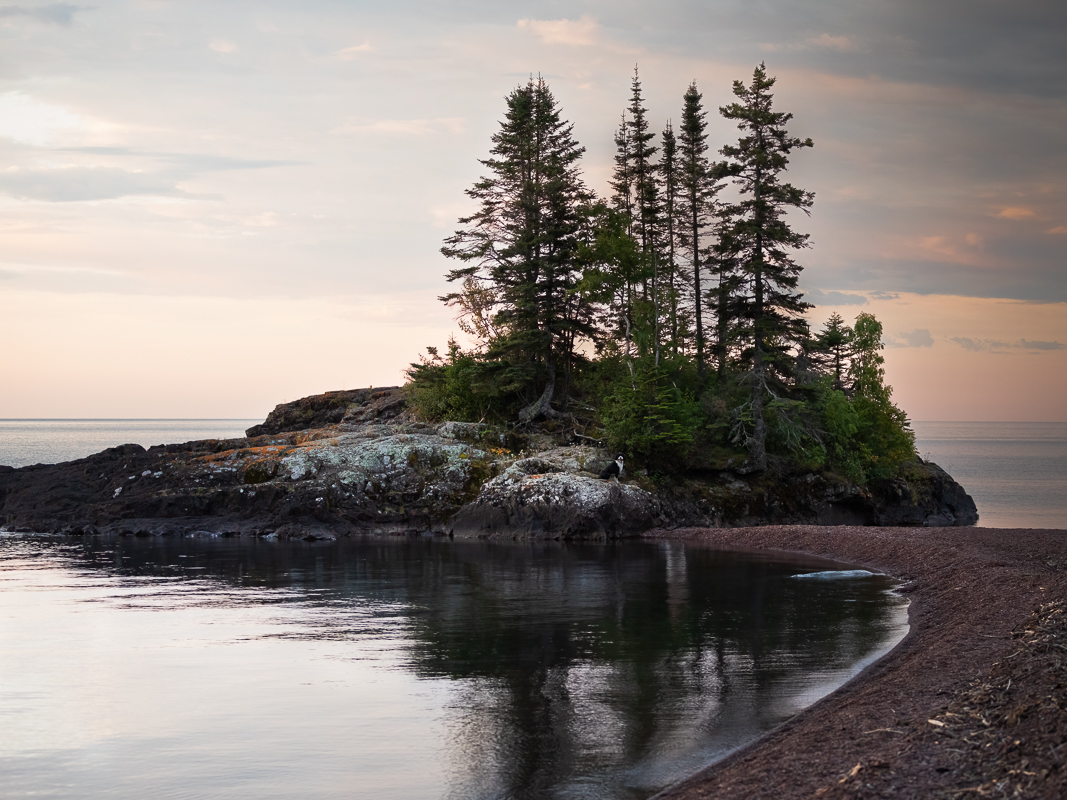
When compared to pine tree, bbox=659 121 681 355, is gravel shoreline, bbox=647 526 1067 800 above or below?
below

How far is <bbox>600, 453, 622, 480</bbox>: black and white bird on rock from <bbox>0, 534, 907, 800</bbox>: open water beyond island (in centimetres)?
1073

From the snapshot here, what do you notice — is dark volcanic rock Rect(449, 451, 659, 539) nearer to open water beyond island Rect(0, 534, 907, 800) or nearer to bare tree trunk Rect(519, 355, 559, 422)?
open water beyond island Rect(0, 534, 907, 800)

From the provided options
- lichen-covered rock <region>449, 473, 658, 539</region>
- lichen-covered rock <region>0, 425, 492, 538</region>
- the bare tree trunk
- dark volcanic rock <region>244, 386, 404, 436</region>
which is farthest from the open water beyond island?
dark volcanic rock <region>244, 386, 404, 436</region>

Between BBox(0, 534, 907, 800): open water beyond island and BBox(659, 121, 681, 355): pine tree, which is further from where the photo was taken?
BBox(659, 121, 681, 355): pine tree

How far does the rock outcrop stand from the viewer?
101 feet

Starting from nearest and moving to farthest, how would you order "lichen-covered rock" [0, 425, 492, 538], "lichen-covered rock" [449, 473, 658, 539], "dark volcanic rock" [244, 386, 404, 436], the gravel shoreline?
1. the gravel shoreline
2. "lichen-covered rock" [449, 473, 658, 539]
3. "lichen-covered rock" [0, 425, 492, 538]
4. "dark volcanic rock" [244, 386, 404, 436]

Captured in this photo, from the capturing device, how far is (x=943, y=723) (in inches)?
289

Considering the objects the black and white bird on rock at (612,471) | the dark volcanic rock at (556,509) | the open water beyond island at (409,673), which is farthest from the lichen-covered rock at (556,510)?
the open water beyond island at (409,673)

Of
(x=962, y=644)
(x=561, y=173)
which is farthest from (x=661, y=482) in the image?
(x=962, y=644)

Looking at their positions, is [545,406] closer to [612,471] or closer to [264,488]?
[612,471]

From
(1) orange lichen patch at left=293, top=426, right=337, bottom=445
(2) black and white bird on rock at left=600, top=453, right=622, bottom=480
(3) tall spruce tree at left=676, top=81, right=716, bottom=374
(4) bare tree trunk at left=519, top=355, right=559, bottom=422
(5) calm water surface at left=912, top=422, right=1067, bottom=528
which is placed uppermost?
(3) tall spruce tree at left=676, top=81, right=716, bottom=374

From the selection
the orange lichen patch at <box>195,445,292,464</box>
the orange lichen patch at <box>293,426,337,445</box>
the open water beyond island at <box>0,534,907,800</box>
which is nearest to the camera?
the open water beyond island at <box>0,534,907,800</box>

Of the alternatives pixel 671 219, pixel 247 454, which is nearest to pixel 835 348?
pixel 671 219

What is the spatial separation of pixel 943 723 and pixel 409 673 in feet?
22.3
